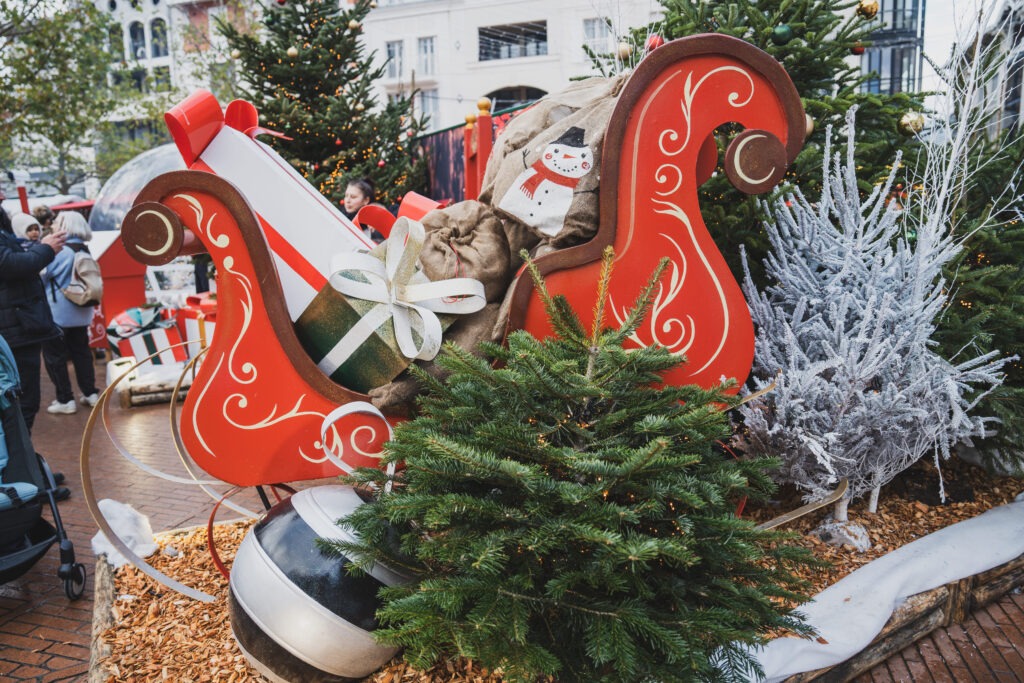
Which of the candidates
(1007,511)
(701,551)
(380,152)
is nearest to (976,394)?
(1007,511)

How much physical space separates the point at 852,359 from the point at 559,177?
1388mm

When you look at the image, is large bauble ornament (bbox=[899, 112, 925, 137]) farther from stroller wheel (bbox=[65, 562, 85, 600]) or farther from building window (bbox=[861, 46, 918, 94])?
building window (bbox=[861, 46, 918, 94])

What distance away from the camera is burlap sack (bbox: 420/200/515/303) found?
2.56 m

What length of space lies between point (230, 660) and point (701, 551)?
5.38ft

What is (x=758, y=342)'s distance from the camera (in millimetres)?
3139

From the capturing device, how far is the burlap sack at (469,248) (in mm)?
2557

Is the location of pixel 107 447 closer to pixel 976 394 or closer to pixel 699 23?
pixel 699 23

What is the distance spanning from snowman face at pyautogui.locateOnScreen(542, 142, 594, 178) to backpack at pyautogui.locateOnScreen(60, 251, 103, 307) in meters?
5.81

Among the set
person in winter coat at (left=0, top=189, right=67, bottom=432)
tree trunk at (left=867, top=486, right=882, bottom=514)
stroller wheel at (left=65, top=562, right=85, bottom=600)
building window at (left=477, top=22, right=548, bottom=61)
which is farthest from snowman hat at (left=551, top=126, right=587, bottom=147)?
building window at (left=477, top=22, right=548, bottom=61)

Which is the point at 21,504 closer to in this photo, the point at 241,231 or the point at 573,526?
the point at 241,231

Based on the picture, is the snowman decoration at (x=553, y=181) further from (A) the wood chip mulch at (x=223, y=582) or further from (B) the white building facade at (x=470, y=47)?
(B) the white building facade at (x=470, y=47)

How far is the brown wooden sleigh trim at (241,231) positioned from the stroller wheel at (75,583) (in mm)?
1807

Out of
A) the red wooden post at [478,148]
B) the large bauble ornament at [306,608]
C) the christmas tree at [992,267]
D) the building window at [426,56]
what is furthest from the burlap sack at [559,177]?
the building window at [426,56]

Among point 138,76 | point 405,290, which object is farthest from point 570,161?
point 138,76
